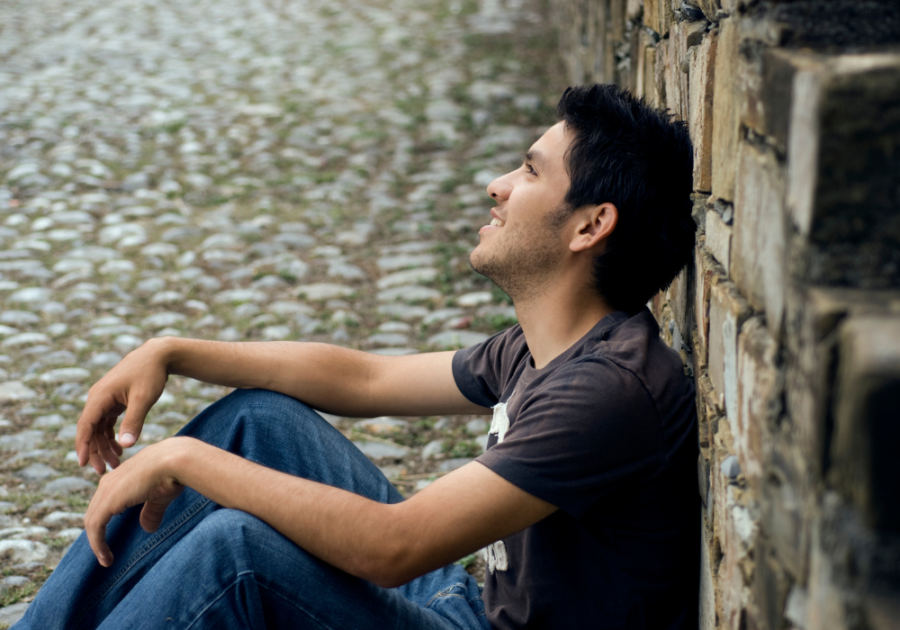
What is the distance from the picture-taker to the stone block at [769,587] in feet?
4.08

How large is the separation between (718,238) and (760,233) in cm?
43

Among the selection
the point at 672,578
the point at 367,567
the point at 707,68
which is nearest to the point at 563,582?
the point at 672,578

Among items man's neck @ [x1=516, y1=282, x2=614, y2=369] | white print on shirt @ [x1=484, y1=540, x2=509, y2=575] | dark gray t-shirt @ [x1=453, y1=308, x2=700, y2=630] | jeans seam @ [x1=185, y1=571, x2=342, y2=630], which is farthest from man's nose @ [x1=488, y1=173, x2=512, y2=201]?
jeans seam @ [x1=185, y1=571, x2=342, y2=630]

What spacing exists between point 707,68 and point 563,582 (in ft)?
3.96

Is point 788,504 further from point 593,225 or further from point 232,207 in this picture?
point 232,207

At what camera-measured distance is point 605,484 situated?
5.91ft

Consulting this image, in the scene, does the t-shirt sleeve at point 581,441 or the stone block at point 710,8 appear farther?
the stone block at point 710,8

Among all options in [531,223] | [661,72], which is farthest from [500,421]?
[661,72]

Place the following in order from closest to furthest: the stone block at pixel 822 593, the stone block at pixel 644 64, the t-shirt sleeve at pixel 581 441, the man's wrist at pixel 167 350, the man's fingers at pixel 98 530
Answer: the stone block at pixel 822 593, the t-shirt sleeve at pixel 581 441, the man's fingers at pixel 98 530, the man's wrist at pixel 167 350, the stone block at pixel 644 64

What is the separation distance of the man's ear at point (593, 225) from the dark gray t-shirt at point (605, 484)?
199mm

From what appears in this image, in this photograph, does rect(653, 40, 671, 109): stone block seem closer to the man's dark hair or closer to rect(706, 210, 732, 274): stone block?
the man's dark hair

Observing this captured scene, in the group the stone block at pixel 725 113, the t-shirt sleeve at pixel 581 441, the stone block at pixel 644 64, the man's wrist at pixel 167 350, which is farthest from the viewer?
the stone block at pixel 644 64

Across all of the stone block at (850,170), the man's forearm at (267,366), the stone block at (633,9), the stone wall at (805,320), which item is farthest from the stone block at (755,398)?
the stone block at (633,9)

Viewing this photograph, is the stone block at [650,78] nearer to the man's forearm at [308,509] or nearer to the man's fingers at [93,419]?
the man's forearm at [308,509]
